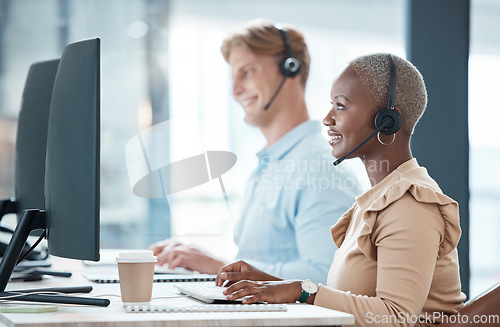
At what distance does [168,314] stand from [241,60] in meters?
1.65

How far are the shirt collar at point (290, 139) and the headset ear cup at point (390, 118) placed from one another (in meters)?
0.91

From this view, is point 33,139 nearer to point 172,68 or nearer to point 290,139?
point 290,139

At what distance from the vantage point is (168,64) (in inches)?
126

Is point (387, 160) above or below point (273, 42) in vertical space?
below

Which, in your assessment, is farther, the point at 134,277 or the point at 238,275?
the point at 238,275

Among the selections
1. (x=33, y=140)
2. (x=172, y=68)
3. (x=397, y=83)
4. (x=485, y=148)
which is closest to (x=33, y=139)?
(x=33, y=140)

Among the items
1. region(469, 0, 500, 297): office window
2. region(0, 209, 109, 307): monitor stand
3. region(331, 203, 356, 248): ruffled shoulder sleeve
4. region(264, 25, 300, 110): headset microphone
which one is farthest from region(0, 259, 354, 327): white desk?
region(469, 0, 500, 297): office window

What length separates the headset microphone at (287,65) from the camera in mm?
2496

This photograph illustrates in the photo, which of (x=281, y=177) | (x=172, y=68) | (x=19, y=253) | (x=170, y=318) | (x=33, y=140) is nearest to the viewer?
(x=170, y=318)

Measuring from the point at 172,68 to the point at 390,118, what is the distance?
78.0 inches

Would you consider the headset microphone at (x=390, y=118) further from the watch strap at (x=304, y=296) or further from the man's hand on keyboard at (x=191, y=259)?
the man's hand on keyboard at (x=191, y=259)

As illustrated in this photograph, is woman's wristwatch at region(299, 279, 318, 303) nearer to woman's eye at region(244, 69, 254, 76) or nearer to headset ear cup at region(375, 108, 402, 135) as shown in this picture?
headset ear cup at region(375, 108, 402, 135)

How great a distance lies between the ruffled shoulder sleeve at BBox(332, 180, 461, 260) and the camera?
4.07 feet

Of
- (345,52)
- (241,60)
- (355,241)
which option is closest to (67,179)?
(355,241)
